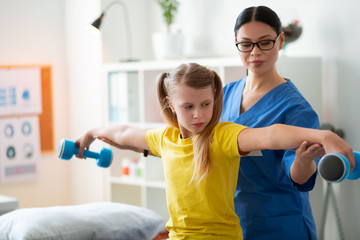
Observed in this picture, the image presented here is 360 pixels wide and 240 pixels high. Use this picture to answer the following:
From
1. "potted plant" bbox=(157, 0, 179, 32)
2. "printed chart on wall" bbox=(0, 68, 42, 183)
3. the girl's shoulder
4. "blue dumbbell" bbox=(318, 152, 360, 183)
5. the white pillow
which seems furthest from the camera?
"printed chart on wall" bbox=(0, 68, 42, 183)

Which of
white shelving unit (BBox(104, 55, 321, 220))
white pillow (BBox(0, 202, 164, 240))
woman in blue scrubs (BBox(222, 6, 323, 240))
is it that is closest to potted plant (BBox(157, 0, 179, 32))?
white shelving unit (BBox(104, 55, 321, 220))

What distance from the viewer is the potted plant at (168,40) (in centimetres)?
324

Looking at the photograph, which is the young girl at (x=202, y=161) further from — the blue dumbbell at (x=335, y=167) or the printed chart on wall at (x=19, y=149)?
the printed chart on wall at (x=19, y=149)

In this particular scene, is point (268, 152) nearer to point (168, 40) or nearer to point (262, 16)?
point (262, 16)

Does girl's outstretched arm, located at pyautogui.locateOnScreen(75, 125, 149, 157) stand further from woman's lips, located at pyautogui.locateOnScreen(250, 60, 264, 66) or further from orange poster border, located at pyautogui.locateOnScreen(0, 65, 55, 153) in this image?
orange poster border, located at pyautogui.locateOnScreen(0, 65, 55, 153)

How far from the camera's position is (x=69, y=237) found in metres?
1.78

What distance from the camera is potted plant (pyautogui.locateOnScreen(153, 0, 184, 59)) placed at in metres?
3.24

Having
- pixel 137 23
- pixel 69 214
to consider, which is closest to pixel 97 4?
pixel 137 23

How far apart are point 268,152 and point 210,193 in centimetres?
23

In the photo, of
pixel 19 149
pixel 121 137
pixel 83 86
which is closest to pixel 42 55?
pixel 83 86

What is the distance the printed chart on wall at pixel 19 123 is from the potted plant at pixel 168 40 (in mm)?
895

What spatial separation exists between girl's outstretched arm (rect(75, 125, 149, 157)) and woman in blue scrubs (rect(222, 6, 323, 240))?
289 millimetres

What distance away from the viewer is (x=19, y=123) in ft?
11.4

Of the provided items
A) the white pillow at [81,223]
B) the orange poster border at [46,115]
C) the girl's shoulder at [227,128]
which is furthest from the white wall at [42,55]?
the girl's shoulder at [227,128]
